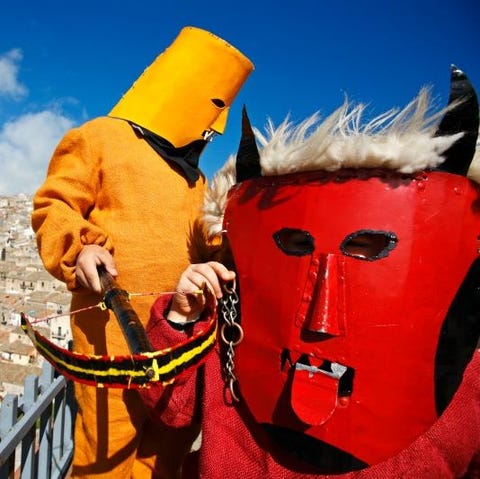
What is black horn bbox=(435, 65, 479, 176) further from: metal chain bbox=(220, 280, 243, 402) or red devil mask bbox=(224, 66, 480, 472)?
metal chain bbox=(220, 280, 243, 402)

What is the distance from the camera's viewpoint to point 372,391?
101cm

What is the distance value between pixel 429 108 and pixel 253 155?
511 millimetres

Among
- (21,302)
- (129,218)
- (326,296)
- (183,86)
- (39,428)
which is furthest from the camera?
(21,302)

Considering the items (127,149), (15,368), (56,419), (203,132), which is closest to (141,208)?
(127,149)

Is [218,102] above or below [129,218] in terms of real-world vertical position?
above

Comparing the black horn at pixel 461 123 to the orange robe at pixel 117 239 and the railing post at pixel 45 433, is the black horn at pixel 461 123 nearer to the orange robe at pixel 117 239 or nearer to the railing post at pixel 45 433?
the orange robe at pixel 117 239

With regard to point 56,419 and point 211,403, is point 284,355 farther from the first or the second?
point 56,419

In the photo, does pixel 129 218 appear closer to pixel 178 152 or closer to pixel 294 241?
pixel 178 152

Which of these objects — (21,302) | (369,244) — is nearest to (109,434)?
(369,244)

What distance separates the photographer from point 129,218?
64.2 inches

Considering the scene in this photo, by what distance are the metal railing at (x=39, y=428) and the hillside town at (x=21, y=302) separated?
516 centimetres

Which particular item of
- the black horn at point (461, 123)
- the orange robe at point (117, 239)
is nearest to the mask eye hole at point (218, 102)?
the orange robe at point (117, 239)

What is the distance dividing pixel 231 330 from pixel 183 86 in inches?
45.4

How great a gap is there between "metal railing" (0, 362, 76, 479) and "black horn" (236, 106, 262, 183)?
155 cm
